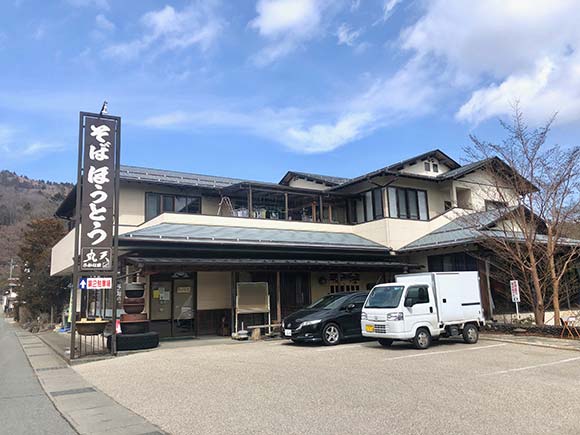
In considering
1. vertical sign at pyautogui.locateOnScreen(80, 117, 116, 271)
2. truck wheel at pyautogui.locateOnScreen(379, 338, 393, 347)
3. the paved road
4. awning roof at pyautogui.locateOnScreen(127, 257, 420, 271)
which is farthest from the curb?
vertical sign at pyautogui.locateOnScreen(80, 117, 116, 271)

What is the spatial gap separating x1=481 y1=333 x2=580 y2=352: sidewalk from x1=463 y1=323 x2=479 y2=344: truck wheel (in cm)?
108

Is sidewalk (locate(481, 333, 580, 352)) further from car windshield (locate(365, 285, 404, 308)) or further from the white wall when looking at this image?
the white wall

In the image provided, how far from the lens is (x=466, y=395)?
692cm

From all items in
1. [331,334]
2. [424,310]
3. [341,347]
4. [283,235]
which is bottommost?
[341,347]

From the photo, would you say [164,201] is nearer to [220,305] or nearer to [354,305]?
[220,305]

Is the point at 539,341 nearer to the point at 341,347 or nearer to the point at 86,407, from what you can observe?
the point at 341,347

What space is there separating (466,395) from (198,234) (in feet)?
39.4

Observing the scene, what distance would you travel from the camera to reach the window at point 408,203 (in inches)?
843

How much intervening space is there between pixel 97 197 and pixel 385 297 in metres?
8.67

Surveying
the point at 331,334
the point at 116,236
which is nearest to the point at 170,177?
the point at 116,236

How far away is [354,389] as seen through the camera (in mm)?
7531

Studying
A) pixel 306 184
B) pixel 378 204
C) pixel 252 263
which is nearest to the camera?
pixel 252 263

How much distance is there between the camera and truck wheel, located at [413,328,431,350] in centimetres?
1202

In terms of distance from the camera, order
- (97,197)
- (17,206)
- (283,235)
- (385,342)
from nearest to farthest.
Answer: (385,342), (97,197), (283,235), (17,206)
